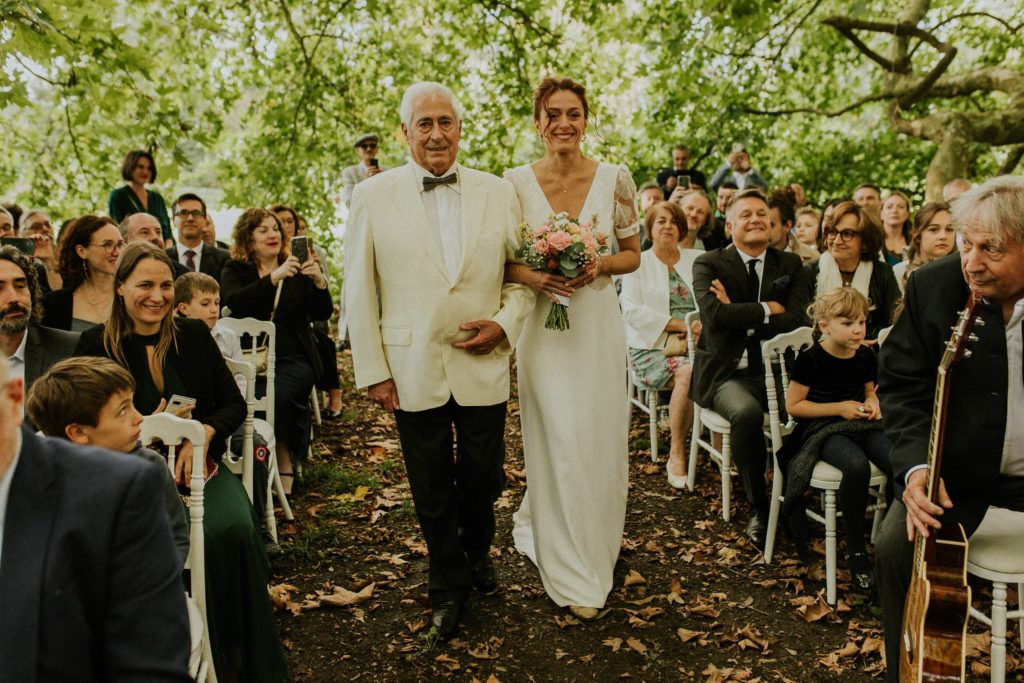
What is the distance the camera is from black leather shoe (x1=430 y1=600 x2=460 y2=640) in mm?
3604

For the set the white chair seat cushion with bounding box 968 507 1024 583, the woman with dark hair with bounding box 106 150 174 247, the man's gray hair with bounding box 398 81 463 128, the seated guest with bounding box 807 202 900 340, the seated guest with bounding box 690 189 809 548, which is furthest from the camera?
the woman with dark hair with bounding box 106 150 174 247

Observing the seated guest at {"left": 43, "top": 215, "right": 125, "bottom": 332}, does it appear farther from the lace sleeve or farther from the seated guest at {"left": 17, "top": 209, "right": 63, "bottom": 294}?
the lace sleeve

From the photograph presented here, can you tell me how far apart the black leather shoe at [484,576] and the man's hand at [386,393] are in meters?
1.03

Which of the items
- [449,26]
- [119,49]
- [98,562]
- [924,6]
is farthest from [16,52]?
[924,6]

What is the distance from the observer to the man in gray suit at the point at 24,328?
3.40 m

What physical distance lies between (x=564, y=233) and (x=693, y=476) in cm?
255

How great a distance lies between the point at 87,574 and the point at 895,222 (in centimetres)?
697

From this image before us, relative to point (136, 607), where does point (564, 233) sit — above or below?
above

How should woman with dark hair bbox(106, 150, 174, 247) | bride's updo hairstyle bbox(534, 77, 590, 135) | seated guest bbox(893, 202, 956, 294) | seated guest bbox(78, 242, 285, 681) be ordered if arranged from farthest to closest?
woman with dark hair bbox(106, 150, 174, 247)
seated guest bbox(893, 202, 956, 294)
bride's updo hairstyle bbox(534, 77, 590, 135)
seated guest bbox(78, 242, 285, 681)

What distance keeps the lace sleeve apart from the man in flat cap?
216 inches

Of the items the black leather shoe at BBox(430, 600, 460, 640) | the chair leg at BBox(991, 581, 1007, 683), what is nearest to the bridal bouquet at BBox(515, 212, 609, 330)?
the black leather shoe at BBox(430, 600, 460, 640)

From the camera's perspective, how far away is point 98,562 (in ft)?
4.68

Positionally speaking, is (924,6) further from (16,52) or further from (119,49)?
(16,52)

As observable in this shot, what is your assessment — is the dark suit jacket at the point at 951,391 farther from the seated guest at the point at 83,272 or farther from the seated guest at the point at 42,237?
the seated guest at the point at 42,237
